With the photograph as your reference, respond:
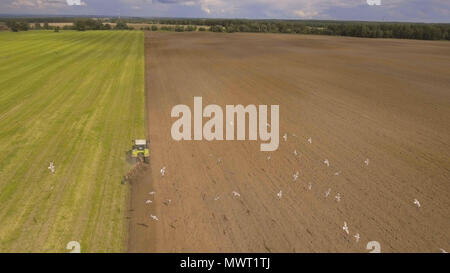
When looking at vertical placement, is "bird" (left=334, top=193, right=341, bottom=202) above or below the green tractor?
below

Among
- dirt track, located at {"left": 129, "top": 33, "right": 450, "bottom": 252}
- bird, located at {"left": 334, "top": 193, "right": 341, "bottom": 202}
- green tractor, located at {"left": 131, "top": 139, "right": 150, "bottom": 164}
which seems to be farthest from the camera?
green tractor, located at {"left": 131, "top": 139, "right": 150, "bottom": 164}

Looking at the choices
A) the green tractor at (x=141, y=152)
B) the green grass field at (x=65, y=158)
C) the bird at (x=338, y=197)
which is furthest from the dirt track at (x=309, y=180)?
the green grass field at (x=65, y=158)

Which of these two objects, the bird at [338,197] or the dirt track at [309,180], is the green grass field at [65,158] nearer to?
the dirt track at [309,180]

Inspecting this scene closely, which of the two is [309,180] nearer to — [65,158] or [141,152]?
[141,152]

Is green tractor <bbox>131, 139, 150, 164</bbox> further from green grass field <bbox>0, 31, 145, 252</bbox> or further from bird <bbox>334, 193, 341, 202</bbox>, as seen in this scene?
bird <bbox>334, 193, 341, 202</bbox>

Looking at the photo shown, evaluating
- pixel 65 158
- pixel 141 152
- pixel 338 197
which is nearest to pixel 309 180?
pixel 338 197

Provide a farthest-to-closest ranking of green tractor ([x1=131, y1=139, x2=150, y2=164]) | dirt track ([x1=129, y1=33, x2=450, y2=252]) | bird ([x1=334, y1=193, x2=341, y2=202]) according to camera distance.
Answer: green tractor ([x1=131, y1=139, x2=150, y2=164]) → bird ([x1=334, y1=193, x2=341, y2=202]) → dirt track ([x1=129, y1=33, x2=450, y2=252])

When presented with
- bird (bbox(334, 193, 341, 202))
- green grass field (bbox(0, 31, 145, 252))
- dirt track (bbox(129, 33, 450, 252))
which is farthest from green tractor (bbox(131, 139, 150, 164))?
bird (bbox(334, 193, 341, 202))
